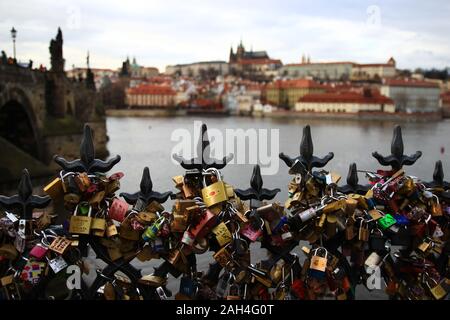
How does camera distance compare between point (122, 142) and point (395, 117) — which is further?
point (395, 117)

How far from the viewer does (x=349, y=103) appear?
102438 mm

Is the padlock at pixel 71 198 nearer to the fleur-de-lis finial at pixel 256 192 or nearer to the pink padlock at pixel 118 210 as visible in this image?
the pink padlock at pixel 118 210

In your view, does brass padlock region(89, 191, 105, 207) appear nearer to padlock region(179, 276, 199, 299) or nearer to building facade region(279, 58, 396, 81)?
padlock region(179, 276, 199, 299)

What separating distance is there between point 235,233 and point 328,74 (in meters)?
165

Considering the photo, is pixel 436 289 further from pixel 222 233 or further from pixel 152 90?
pixel 152 90

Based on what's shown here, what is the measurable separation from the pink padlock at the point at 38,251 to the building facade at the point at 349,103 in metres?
101

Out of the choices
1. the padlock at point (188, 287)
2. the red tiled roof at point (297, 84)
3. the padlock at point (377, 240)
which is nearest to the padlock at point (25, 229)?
the padlock at point (188, 287)

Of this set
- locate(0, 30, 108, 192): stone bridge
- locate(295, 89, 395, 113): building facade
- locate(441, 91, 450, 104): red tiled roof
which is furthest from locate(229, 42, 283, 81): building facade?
locate(0, 30, 108, 192): stone bridge

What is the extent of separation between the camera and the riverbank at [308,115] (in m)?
93.8

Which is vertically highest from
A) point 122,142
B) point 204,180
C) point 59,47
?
point 59,47

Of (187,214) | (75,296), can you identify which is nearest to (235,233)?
(187,214)

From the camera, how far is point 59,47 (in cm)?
3150

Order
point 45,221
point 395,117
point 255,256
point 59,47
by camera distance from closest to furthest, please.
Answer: point 45,221 → point 255,256 → point 59,47 → point 395,117

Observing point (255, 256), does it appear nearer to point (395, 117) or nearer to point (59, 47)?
point (59, 47)
